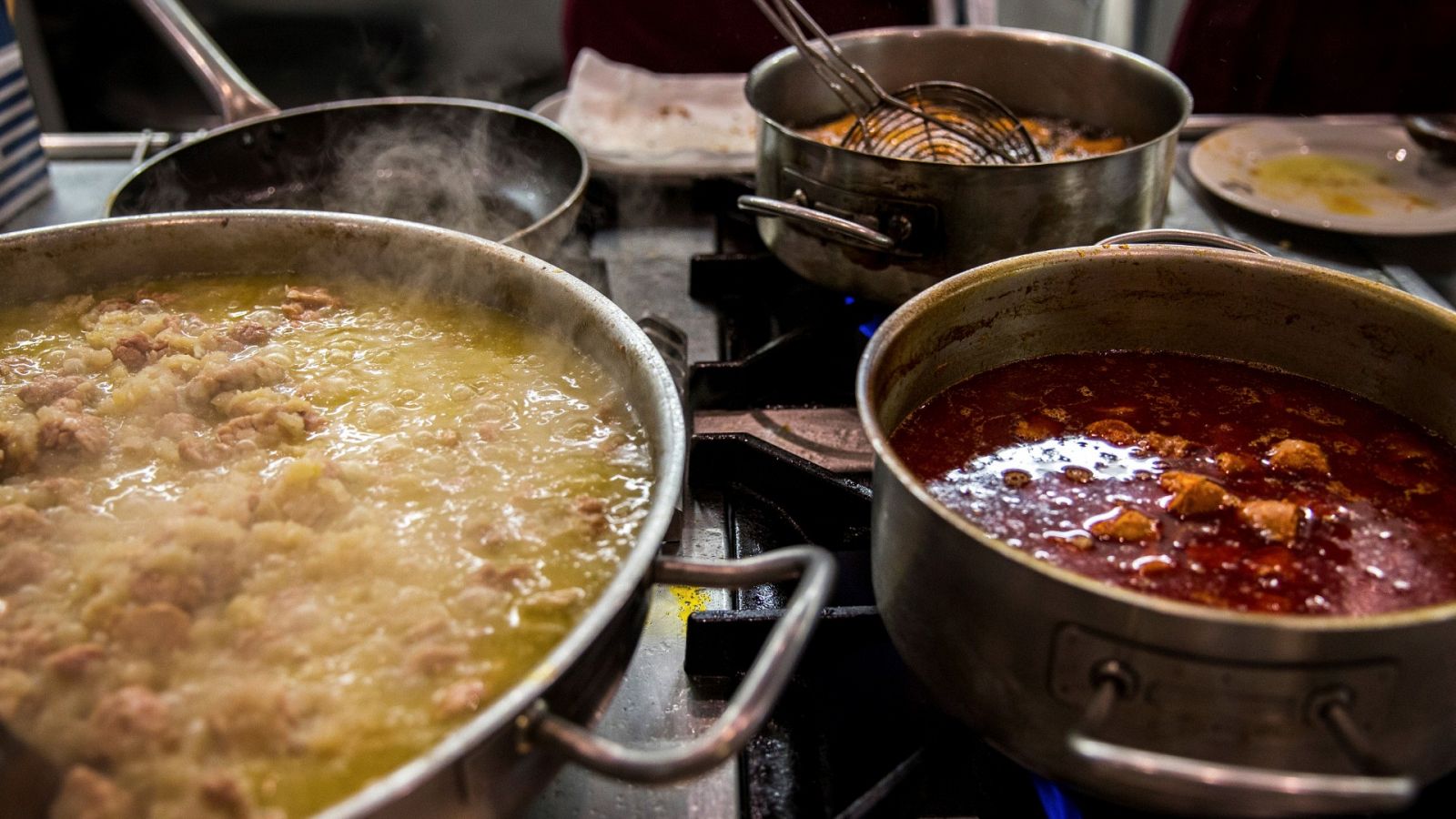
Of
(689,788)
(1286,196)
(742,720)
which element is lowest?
(689,788)

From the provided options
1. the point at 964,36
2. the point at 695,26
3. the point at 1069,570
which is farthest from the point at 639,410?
the point at 695,26

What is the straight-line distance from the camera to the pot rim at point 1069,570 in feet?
2.79

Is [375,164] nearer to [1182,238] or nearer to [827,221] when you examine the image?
[827,221]

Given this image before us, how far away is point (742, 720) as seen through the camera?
2.74 ft

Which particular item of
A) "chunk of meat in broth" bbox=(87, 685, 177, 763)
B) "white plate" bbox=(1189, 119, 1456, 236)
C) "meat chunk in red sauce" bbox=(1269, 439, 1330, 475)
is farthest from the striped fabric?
"white plate" bbox=(1189, 119, 1456, 236)

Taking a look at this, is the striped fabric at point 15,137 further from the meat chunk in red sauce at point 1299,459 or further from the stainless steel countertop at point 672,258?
the meat chunk in red sauce at point 1299,459

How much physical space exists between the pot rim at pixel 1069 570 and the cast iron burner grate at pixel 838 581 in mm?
247

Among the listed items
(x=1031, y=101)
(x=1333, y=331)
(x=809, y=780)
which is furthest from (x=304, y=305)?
(x=1031, y=101)

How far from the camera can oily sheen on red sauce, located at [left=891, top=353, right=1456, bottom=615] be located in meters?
1.15

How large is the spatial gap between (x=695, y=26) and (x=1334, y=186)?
2171mm

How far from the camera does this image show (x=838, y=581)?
1462mm

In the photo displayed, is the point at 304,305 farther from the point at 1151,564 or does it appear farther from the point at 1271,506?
the point at 1271,506

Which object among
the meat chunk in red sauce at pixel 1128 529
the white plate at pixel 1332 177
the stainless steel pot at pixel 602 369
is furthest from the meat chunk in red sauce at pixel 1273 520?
the white plate at pixel 1332 177

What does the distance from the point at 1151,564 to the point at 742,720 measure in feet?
1.86
